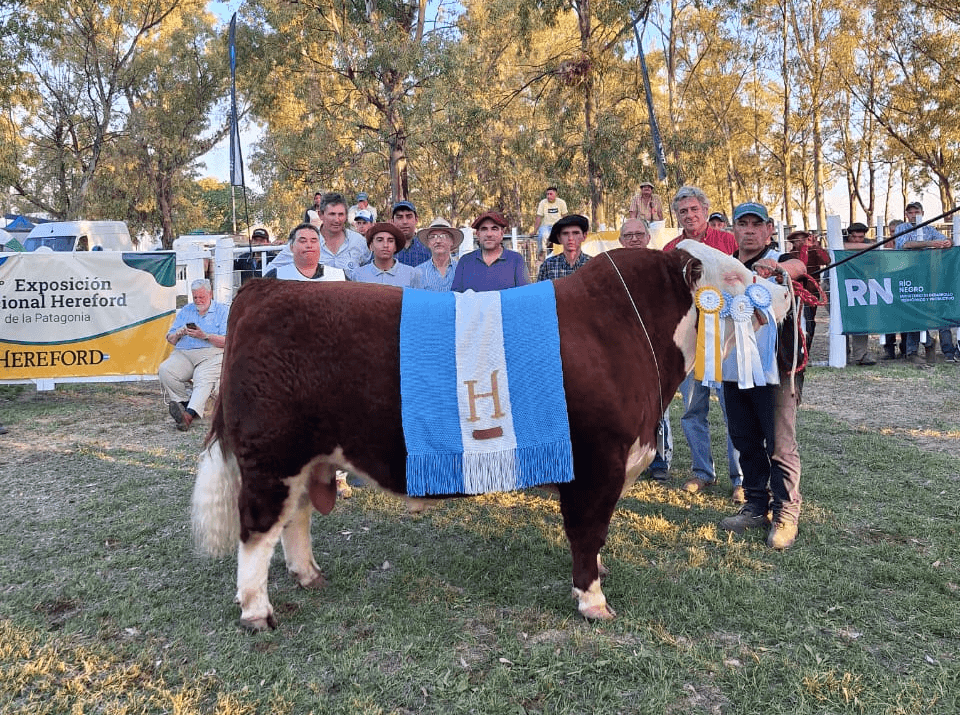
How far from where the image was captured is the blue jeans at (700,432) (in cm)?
480

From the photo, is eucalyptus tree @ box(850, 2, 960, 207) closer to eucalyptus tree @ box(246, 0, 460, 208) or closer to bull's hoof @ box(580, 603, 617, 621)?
eucalyptus tree @ box(246, 0, 460, 208)

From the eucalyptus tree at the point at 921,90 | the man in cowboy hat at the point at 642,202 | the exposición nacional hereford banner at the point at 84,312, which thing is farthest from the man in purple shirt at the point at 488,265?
the eucalyptus tree at the point at 921,90

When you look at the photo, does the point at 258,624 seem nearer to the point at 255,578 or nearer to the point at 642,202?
the point at 255,578

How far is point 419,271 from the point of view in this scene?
A: 517 centimetres

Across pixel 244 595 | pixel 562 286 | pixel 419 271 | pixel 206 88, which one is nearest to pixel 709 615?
pixel 562 286

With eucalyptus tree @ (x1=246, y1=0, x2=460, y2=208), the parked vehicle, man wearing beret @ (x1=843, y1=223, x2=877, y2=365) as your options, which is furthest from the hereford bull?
the parked vehicle

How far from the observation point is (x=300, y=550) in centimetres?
357

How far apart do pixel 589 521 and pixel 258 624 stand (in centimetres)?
170

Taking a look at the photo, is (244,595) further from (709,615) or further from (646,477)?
(646,477)

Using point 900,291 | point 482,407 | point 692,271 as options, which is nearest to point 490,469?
point 482,407

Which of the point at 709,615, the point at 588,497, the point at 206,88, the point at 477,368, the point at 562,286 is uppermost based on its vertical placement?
the point at 206,88

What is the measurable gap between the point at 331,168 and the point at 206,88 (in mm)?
10175

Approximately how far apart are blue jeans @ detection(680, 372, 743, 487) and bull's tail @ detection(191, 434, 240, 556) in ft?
10.7

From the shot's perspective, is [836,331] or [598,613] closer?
[598,613]
